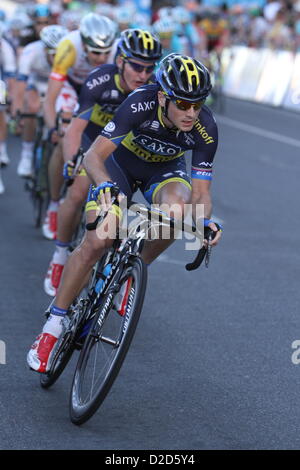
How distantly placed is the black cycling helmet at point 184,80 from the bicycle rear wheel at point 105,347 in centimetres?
92

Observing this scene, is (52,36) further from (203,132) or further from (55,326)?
(55,326)

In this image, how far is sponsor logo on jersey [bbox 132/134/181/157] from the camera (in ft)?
21.4

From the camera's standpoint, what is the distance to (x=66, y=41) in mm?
9914

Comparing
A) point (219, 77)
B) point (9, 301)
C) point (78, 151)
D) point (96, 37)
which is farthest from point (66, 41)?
point (219, 77)

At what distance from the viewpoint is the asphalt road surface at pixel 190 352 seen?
219 inches

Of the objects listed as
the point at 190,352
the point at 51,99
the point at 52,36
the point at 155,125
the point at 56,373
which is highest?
the point at 155,125

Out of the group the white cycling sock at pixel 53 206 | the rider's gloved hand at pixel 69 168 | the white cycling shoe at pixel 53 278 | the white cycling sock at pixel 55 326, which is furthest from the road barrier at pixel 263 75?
the white cycling sock at pixel 55 326

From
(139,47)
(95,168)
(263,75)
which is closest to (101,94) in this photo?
(139,47)

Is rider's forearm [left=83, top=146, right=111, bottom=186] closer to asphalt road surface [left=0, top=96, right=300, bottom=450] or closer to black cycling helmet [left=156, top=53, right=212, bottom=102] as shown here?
black cycling helmet [left=156, top=53, right=212, bottom=102]

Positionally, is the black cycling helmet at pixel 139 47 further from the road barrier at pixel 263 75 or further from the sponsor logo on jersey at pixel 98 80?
the road barrier at pixel 263 75

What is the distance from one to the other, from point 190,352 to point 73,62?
3567 millimetres

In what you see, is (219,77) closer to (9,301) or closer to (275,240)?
(275,240)

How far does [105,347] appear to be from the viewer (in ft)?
18.3

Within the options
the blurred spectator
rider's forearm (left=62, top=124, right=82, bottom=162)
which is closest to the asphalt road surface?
rider's forearm (left=62, top=124, right=82, bottom=162)
